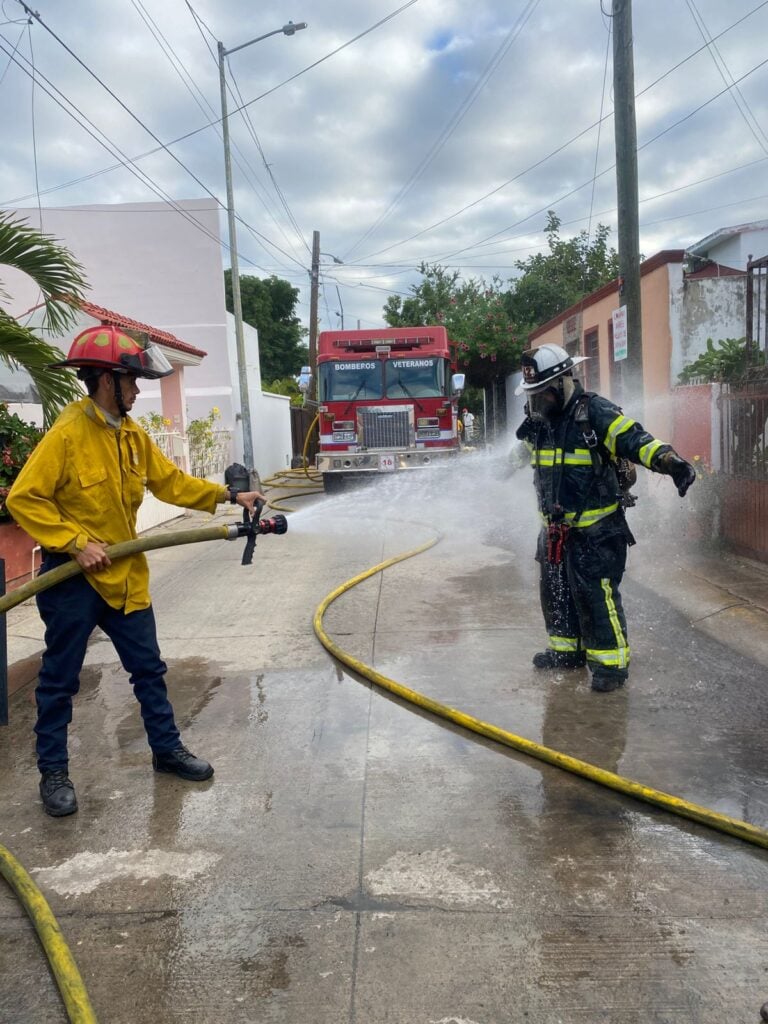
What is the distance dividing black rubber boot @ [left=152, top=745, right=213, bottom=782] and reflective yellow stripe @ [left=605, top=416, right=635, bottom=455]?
252 centimetres

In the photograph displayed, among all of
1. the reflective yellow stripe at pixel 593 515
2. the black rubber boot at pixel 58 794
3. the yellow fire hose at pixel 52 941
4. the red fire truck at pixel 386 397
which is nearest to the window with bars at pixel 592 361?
the red fire truck at pixel 386 397

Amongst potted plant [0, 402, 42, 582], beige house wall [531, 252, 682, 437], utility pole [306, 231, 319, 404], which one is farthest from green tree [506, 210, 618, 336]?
potted plant [0, 402, 42, 582]

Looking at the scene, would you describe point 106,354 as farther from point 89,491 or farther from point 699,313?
point 699,313

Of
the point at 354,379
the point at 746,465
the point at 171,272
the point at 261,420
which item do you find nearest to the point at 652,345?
the point at 746,465

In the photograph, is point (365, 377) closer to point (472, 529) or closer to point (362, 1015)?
point (472, 529)

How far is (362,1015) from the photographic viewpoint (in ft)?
7.32

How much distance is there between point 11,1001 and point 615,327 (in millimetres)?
8974

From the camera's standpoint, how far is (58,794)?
3434mm

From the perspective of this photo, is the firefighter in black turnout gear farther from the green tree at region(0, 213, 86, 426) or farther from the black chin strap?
the green tree at region(0, 213, 86, 426)

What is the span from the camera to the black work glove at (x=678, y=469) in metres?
4.08

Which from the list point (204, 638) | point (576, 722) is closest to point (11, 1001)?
point (576, 722)

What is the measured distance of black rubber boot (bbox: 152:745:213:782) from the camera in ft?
12.1

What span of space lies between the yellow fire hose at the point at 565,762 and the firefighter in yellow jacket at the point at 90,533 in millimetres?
1220

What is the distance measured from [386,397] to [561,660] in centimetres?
1108
